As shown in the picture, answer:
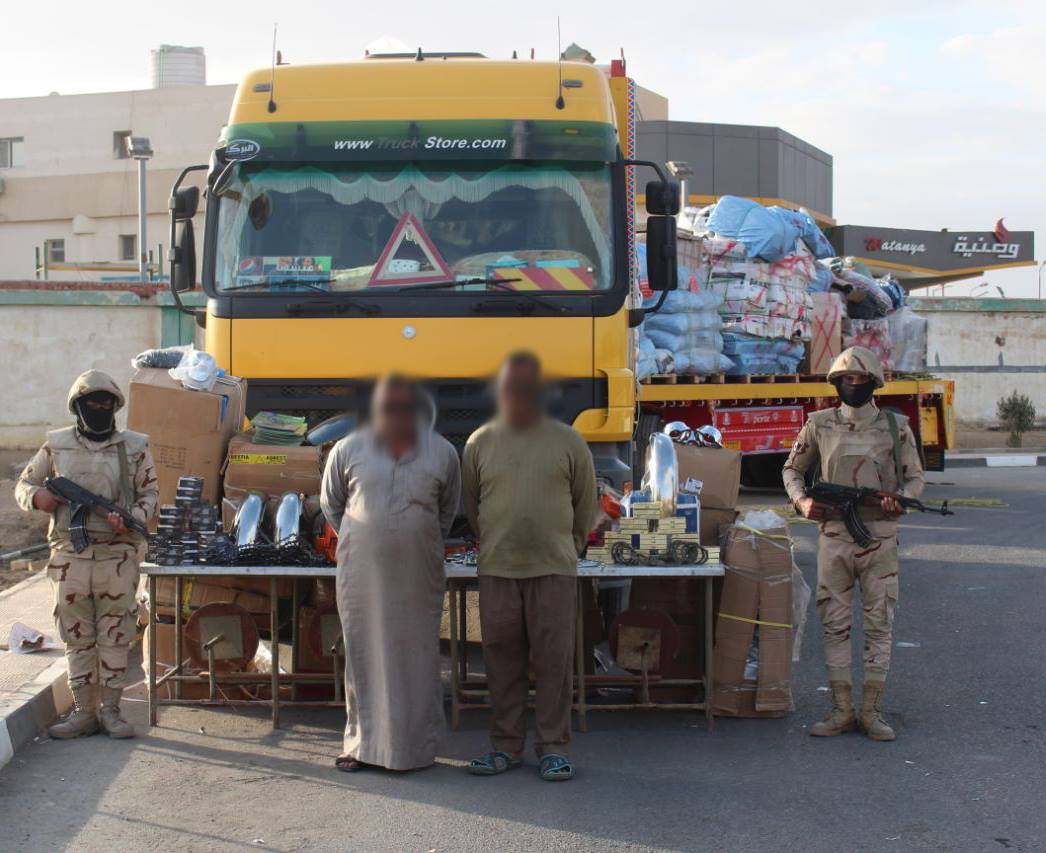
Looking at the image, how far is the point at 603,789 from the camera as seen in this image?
571 centimetres

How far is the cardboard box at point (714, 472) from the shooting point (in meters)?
7.91

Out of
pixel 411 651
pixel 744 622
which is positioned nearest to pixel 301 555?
pixel 411 651

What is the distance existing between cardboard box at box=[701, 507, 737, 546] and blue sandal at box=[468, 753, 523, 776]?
2235mm

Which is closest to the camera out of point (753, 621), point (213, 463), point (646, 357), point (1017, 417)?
point (753, 621)

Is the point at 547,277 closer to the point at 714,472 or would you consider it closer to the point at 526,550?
the point at 714,472

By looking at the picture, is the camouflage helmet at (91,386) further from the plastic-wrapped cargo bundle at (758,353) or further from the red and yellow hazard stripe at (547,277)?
the plastic-wrapped cargo bundle at (758,353)

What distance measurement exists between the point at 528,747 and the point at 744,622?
4.20 ft

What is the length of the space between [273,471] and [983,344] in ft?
83.6

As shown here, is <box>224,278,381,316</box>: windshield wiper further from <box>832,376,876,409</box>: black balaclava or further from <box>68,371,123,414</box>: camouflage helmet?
<box>832,376,876,409</box>: black balaclava

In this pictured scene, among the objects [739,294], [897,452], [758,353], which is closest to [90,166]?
[758,353]

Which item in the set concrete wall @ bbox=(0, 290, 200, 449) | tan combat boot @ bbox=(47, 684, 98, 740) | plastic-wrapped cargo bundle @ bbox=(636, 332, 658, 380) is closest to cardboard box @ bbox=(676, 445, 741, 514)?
tan combat boot @ bbox=(47, 684, 98, 740)

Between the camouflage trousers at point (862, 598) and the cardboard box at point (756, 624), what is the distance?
0.24 metres

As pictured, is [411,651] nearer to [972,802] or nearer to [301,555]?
[301,555]

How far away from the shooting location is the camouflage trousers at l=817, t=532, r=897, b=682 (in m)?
6.52
